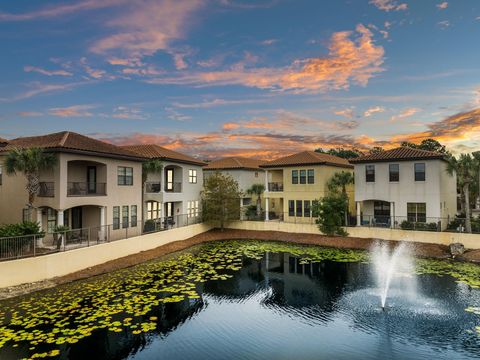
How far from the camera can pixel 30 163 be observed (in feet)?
70.6

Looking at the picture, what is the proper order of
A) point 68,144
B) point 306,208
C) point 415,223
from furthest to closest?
point 306,208
point 415,223
point 68,144

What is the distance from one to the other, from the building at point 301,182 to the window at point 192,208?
27.6ft

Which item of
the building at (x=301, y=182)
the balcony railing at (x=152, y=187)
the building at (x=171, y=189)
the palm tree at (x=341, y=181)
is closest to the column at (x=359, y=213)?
the palm tree at (x=341, y=181)

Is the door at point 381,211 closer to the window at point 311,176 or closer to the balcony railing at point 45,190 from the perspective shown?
the window at point 311,176

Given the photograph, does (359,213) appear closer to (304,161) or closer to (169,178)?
(304,161)

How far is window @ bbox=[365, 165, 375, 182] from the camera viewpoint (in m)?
32.7

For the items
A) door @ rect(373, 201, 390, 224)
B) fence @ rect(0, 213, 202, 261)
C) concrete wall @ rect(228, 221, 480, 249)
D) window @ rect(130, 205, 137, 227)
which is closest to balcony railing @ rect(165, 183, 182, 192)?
fence @ rect(0, 213, 202, 261)

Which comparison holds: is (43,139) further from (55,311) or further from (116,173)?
(55,311)

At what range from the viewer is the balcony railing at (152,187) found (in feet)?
114

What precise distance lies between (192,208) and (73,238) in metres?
17.4

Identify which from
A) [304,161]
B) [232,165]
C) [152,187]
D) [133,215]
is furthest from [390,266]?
[232,165]

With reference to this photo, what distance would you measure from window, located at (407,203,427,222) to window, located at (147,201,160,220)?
24848 millimetres

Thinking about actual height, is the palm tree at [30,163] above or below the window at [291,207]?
above

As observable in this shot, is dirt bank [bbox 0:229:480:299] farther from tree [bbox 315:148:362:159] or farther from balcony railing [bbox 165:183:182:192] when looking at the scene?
tree [bbox 315:148:362:159]
